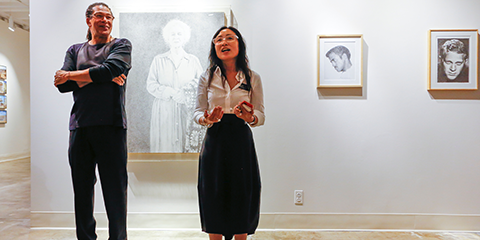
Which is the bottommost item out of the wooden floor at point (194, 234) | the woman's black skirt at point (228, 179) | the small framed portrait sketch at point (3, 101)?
the wooden floor at point (194, 234)

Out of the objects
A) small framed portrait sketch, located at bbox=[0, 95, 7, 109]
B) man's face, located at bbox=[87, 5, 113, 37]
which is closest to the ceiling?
small framed portrait sketch, located at bbox=[0, 95, 7, 109]

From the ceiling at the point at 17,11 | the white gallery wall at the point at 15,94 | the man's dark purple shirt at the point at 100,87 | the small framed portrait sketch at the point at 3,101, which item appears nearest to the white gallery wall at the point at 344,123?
the man's dark purple shirt at the point at 100,87

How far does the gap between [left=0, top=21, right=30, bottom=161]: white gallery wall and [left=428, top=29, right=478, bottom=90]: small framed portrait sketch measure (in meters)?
8.63

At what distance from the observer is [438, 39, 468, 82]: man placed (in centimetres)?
284

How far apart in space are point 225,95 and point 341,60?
4.67ft

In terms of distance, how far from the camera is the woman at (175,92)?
9.34 feet

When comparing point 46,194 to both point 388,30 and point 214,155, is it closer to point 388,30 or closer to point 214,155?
point 214,155

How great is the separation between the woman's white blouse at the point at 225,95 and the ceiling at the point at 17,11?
17.8 ft

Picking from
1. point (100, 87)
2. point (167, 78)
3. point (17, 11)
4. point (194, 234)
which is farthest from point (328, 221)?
point (17, 11)

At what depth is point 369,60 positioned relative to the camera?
9.46 feet

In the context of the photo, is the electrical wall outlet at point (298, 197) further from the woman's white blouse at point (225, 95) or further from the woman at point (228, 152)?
the woman's white blouse at point (225, 95)

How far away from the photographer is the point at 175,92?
2850 millimetres

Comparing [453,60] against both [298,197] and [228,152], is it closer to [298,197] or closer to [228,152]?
[298,197]

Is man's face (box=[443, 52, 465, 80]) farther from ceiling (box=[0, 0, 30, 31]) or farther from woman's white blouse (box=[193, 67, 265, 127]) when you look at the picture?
ceiling (box=[0, 0, 30, 31])
